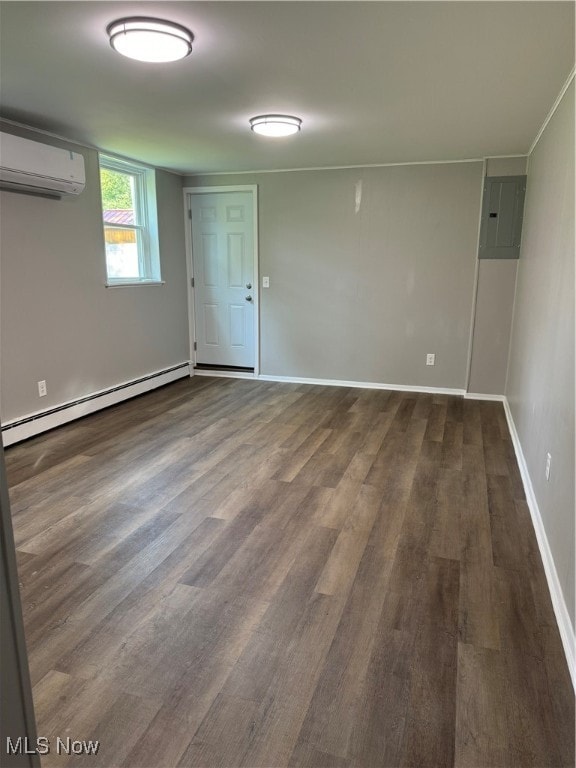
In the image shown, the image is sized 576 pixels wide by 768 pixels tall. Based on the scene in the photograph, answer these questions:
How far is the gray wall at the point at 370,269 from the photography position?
4930mm

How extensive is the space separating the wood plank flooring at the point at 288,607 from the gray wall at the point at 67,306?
63cm

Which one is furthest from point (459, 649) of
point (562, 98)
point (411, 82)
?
point (562, 98)

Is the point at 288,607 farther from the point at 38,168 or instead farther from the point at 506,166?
the point at 506,166

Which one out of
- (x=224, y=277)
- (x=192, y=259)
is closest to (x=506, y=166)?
(x=224, y=277)

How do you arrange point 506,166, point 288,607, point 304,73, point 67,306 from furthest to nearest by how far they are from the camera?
point 506,166 < point 67,306 < point 304,73 < point 288,607

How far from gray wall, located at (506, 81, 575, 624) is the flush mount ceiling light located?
6.23ft

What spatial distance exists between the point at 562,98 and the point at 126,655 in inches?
137

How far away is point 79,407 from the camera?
14.3 feet

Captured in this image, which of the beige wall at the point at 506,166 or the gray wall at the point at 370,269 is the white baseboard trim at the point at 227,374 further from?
the beige wall at the point at 506,166

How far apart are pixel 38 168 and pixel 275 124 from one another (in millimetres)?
1660

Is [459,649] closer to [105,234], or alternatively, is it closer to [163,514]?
[163,514]

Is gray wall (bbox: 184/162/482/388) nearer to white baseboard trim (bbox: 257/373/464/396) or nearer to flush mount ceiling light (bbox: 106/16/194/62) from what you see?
white baseboard trim (bbox: 257/373/464/396)

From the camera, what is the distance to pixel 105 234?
4.68 metres

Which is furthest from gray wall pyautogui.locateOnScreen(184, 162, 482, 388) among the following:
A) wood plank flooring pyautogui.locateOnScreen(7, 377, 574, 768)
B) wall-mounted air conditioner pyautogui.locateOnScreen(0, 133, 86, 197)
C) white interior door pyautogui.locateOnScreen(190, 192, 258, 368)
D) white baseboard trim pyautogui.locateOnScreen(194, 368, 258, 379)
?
wall-mounted air conditioner pyautogui.locateOnScreen(0, 133, 86, 197)
